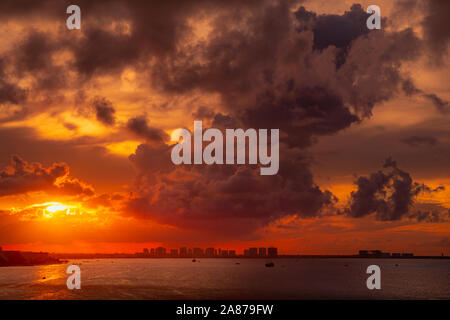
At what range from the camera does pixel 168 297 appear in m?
113
